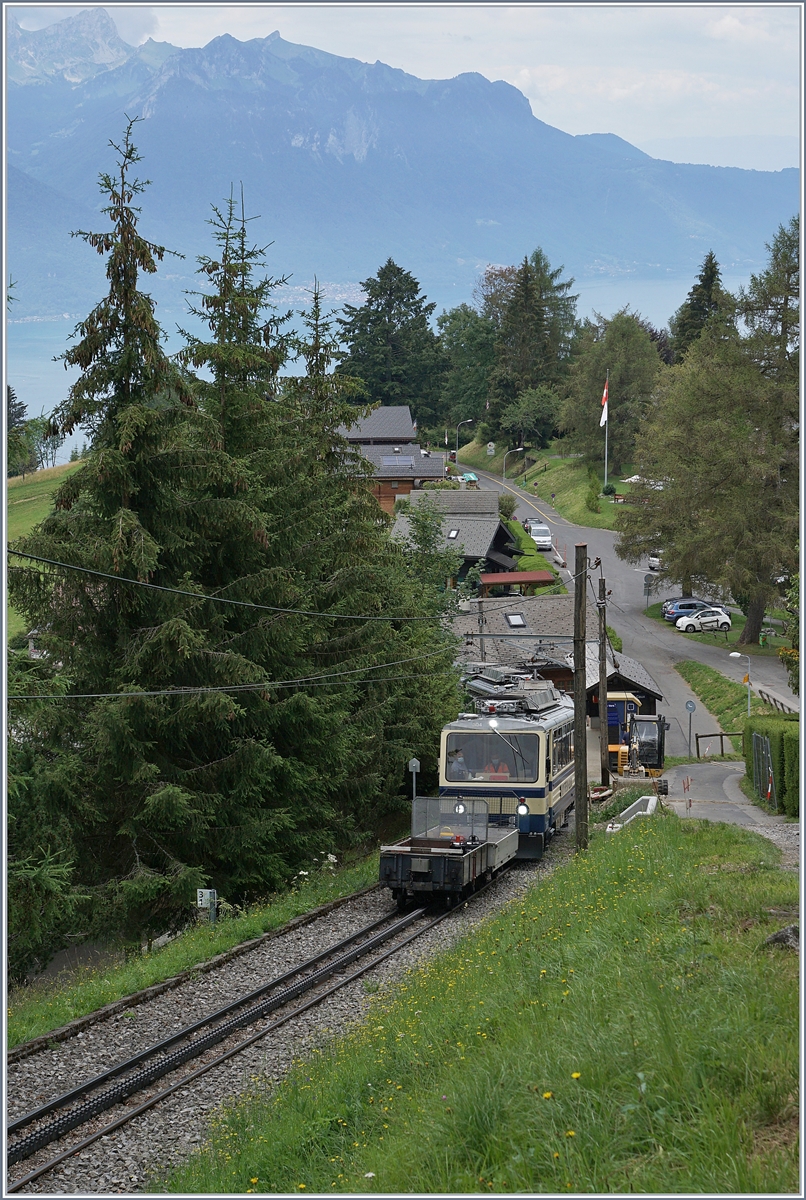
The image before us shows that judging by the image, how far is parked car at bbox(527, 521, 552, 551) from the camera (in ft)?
254

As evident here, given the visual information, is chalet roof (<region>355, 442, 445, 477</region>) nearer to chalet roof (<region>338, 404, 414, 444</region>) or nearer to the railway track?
chalet roof (<region>338, 404, 414, 444</region>)

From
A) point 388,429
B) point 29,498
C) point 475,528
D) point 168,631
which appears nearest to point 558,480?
point 388,429

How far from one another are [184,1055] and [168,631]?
8.02 m

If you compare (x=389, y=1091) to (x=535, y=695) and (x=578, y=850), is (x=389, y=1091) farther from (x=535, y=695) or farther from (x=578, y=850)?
(x=535, y=695)

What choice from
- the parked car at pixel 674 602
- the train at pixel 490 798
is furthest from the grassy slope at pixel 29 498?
the train at pixel 490 798

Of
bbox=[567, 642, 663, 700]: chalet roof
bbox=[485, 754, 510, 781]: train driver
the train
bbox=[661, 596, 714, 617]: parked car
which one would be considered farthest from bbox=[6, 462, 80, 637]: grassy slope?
bbox=[485, 754, 510, 781]: train driver

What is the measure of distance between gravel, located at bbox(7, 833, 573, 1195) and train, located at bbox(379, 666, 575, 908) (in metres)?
0.93

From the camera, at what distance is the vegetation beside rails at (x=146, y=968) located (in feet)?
43.4

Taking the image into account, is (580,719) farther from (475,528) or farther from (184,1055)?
(475,528)

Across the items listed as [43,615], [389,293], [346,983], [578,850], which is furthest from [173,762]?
[389,293]

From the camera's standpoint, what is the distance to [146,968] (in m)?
15.0

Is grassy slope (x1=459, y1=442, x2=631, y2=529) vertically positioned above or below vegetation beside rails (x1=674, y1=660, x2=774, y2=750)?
above

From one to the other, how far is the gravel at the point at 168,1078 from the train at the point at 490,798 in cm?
93

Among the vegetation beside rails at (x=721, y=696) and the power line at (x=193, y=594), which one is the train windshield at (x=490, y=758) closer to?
the power line at (x=193, y=594)
